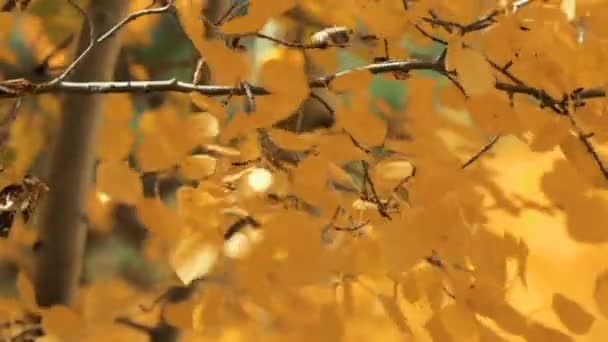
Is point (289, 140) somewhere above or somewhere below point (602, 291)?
above

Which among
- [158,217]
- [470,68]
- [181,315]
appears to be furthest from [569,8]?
[181,315]

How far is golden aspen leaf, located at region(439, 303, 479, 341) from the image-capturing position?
511 mm

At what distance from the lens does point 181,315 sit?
0.66 meters

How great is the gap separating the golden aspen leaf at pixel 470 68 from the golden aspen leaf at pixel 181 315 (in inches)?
13.3

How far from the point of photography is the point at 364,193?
512 mm

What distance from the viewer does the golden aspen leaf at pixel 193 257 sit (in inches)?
18.3

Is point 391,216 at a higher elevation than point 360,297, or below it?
higher

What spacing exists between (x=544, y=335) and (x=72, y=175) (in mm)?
357

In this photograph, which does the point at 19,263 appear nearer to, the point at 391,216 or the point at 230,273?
the point at 230,273

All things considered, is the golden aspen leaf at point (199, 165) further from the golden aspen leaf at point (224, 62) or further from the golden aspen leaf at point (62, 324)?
the golden aspen leaf at point (62, 324)

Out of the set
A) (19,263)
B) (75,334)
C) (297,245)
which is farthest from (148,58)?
(297,245)

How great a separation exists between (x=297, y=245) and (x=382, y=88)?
655 mm

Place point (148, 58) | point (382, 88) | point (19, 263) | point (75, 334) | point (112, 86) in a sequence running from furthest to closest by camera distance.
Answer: point (382, 88) → point (148, 58) → point (19, 263) → point (75, 334) → point (112, 86)

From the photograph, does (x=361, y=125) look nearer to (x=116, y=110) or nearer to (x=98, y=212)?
(x=116, y=110)
